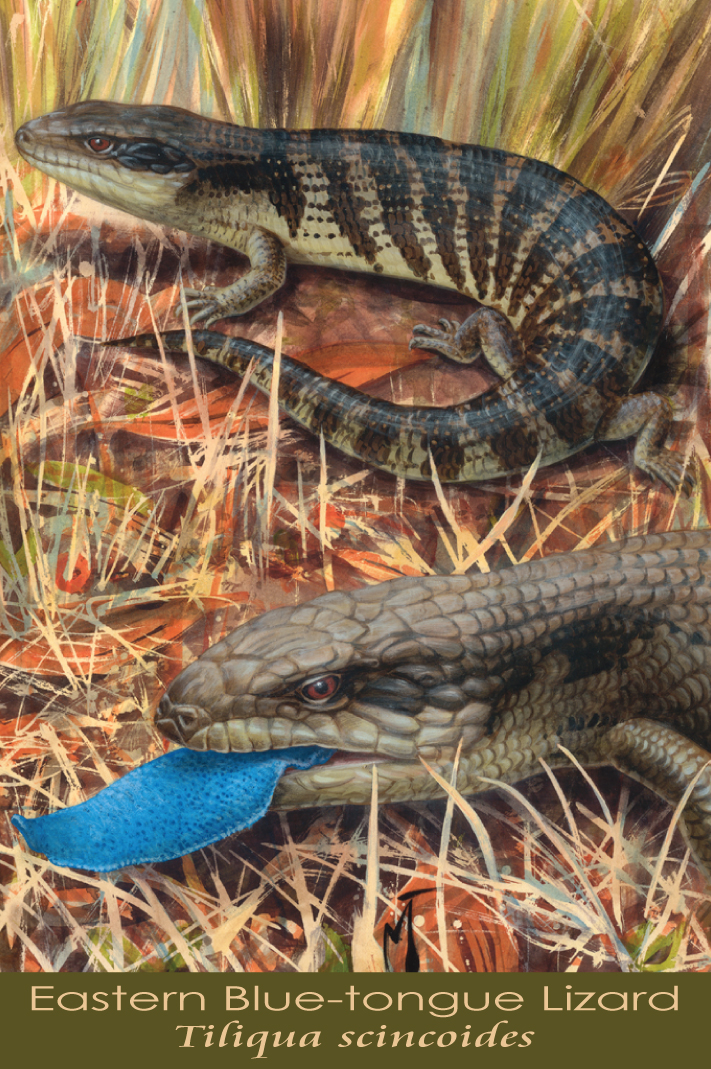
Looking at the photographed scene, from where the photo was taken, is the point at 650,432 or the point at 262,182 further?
the point at 262,182

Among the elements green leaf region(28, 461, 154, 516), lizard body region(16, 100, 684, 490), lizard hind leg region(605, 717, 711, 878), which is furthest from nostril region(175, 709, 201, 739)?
lizard hind leg region(605, 717, 711, 878)

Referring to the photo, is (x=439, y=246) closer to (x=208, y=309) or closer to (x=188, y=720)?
(x=208, y=309)

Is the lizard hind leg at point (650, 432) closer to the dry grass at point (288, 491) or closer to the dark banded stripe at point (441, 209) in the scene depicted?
the dry grass at point (288, 491)

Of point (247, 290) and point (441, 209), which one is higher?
point (441, 209)

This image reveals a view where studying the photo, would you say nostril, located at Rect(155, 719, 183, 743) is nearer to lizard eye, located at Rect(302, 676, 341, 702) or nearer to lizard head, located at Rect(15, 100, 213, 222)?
lizard eye, located at Rect(302, 676, 341, 702)

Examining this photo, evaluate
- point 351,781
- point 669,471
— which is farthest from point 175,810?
point 669,471


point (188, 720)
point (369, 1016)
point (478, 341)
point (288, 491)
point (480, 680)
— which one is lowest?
point (369, 1016)
